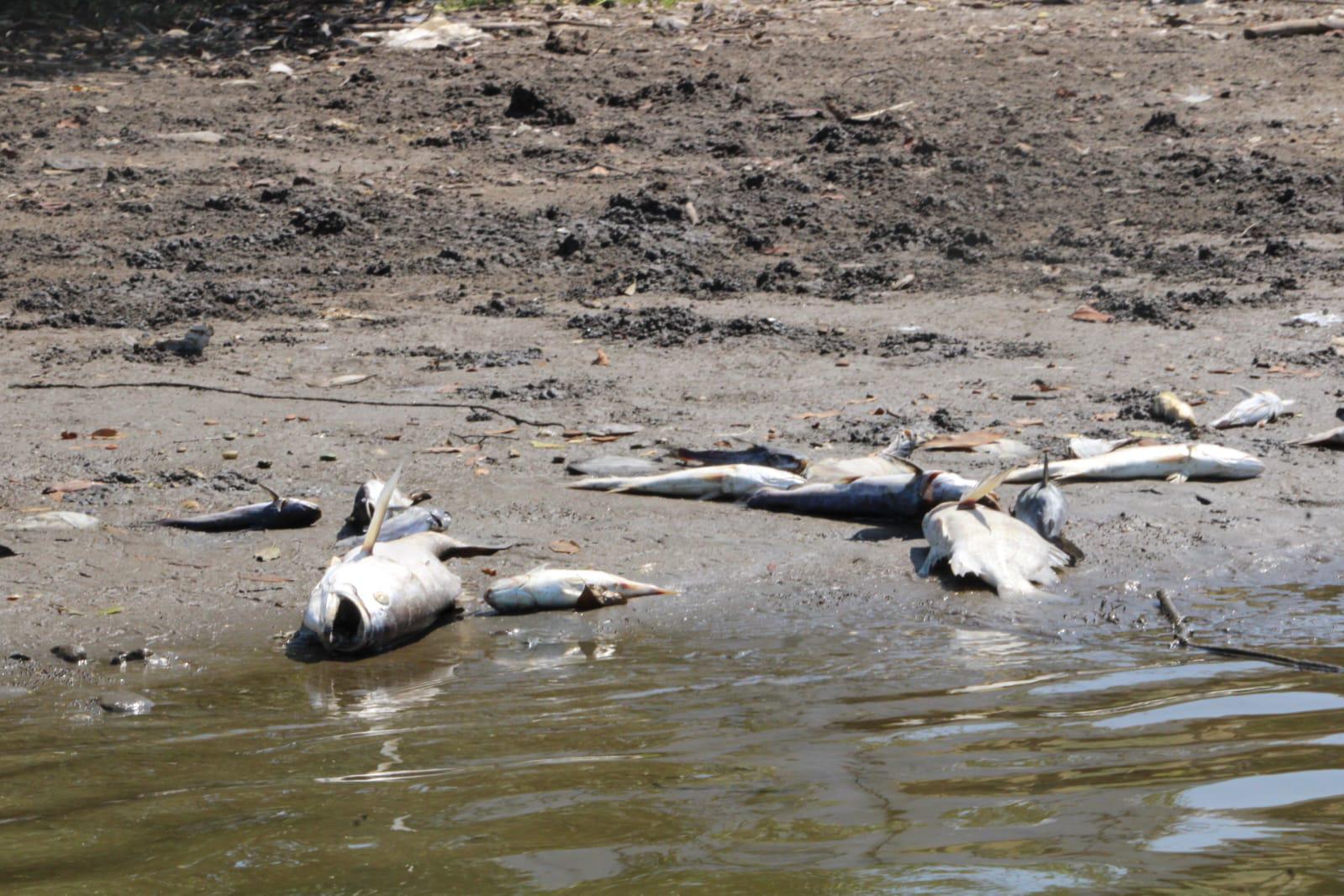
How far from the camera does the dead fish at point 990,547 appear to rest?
5078mm

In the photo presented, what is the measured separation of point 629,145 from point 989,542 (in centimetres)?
722

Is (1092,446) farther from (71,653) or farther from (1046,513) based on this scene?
(71,653)

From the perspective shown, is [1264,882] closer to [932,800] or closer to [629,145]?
[932,800]

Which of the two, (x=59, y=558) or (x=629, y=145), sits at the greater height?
(x=629, y=145)

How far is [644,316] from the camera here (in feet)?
28.8

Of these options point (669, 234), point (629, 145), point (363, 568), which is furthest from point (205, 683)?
point (629, 145)

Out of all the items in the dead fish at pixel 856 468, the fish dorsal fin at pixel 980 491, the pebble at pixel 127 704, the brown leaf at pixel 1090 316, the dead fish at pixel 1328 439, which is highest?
the fish dorsal fin at pixel 980 491

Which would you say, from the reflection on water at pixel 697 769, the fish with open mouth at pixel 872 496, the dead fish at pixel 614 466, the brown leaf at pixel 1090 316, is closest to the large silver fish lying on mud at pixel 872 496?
the fish with open mouth at pixel 872 496

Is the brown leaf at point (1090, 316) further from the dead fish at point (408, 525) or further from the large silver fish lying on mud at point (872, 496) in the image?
the dead fish at point (408, 525)

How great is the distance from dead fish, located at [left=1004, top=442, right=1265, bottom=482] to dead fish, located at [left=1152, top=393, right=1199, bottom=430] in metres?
0.56

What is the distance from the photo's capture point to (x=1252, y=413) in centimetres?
692

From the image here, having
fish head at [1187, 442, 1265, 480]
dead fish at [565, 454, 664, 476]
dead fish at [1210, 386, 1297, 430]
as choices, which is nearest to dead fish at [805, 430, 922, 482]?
dead fish at [565, 454, 664, 476]

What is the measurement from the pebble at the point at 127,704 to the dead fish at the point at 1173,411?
4.68m

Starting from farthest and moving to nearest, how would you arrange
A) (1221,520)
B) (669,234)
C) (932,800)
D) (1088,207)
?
(1088,207)
(669,234)
(1221,520)
(932,800)
